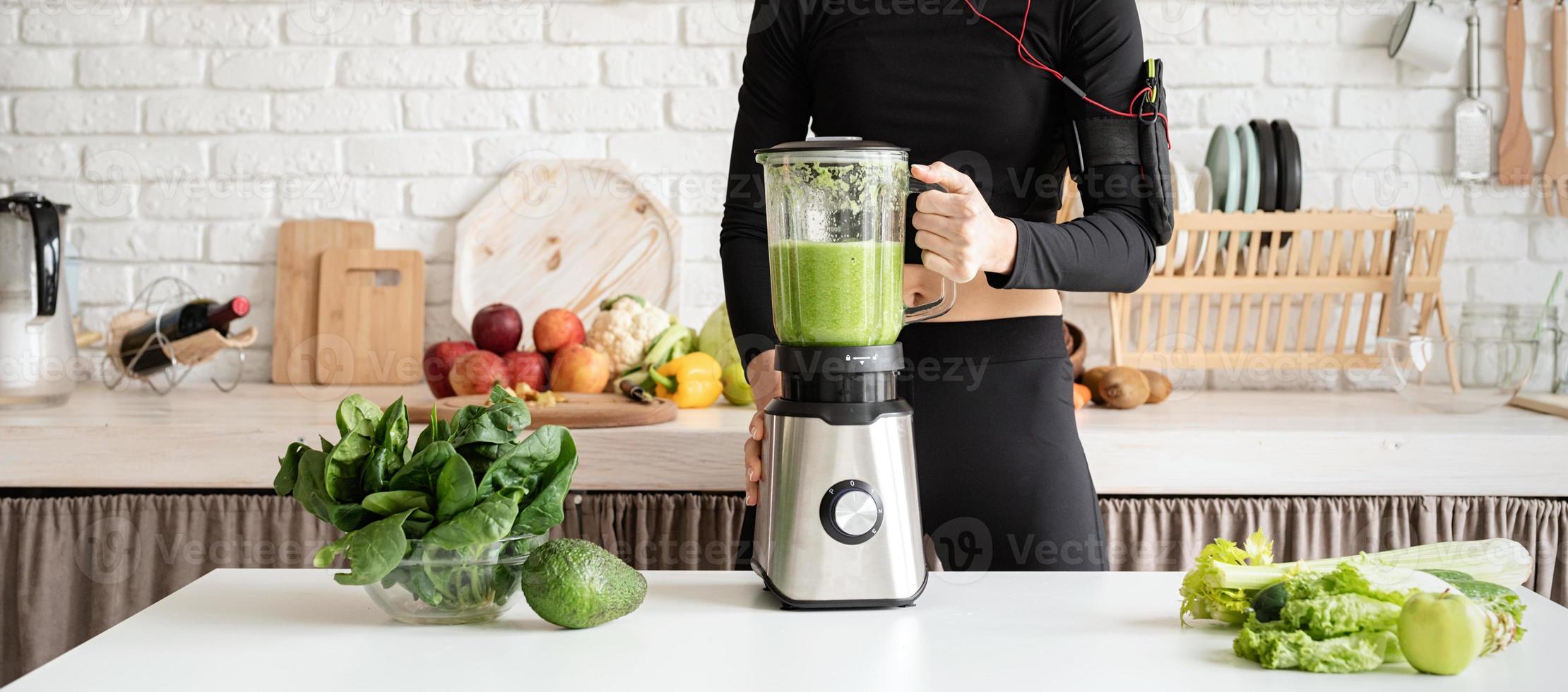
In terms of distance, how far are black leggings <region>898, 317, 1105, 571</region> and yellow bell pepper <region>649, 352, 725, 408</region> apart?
2.07 ft

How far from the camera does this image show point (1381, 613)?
0.76 m

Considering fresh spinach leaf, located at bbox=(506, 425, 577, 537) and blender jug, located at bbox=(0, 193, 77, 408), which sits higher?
blender jug, located at bbox=(0, 193, 77, 408)

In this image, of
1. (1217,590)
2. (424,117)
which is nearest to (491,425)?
(1217,590)

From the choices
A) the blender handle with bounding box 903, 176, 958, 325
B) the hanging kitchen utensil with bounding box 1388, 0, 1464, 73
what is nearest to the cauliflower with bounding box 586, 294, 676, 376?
the blender handle with bounding box 903, 176, 958, 325

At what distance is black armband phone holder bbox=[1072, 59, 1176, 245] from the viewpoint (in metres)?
1.08

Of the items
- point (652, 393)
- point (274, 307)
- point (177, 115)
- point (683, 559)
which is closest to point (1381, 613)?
point (683, 559)

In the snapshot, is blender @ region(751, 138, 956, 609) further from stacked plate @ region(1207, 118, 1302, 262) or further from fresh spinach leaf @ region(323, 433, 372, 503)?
stacked plate @ region(1207, 118, 1302, 262)

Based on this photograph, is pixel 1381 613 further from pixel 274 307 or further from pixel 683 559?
pixel 274 307

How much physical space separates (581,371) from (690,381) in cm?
18

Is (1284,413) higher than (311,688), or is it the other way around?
(1284,413)

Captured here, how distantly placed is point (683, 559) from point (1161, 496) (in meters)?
0.70

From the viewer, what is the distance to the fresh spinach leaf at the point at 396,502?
31.9 inches

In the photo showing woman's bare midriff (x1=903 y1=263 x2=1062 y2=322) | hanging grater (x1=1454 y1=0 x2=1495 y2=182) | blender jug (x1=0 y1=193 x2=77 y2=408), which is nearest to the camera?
woman's bare midriff (x1=903 y1=263 x2=1062 y2=322)

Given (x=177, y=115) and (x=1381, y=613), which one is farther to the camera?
(x=177, y=115)
